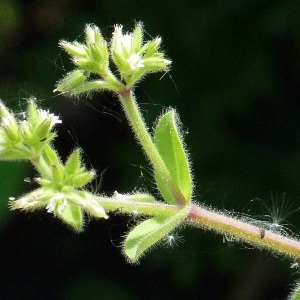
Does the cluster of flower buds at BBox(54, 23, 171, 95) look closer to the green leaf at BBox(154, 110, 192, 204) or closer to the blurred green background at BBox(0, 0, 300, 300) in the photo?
the green leaf at BBox(154, 110, 192, 204)

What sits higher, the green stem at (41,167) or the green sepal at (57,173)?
the green stem at (41,167)

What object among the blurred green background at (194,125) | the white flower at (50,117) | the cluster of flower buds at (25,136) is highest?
the blurred green background at (194,125)

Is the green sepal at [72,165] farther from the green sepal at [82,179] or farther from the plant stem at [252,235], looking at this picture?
the plant stem at [252,235]

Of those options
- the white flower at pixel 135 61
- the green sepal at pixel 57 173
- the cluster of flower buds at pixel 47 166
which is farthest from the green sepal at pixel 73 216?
the white flower at pixel 135 61

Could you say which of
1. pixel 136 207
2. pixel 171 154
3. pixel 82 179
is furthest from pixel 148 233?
pixel 171 154

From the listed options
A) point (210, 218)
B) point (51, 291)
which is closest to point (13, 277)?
point (51, 291)
